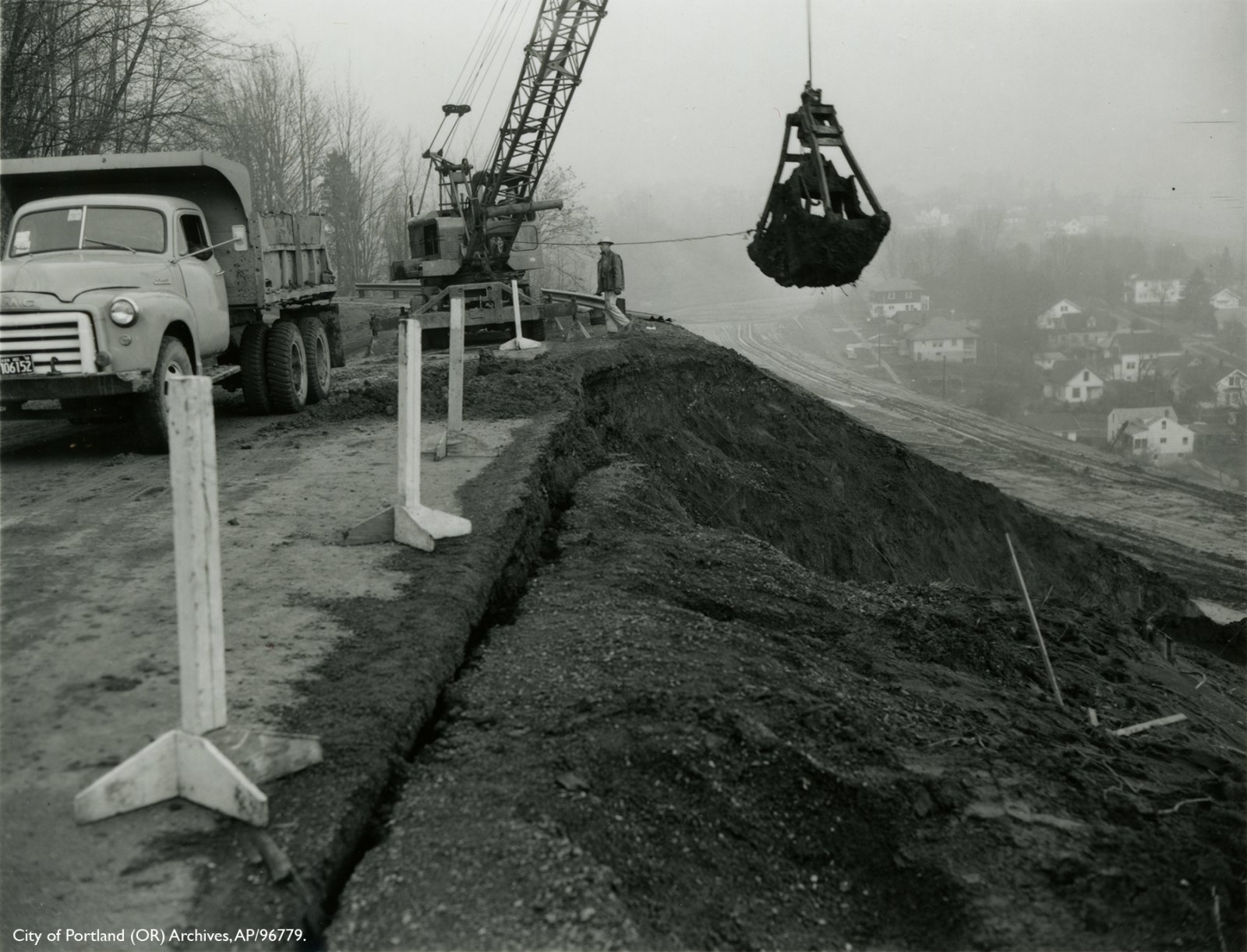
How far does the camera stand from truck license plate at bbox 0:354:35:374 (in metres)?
8.95

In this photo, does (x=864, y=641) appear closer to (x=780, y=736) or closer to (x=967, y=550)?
(x=780, y=736)

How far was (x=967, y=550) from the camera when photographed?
48.9 feet

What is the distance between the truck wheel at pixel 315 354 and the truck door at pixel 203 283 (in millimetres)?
1391

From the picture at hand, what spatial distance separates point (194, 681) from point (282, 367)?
864 centimetres

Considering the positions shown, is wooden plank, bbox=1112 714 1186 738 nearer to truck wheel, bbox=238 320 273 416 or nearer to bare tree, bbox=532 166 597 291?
truck wheel, bbox=238 320 273 416

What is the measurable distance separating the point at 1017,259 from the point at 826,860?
230ft

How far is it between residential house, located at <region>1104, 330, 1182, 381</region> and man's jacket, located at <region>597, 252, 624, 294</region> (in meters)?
36.0

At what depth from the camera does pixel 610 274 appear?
2123 cm

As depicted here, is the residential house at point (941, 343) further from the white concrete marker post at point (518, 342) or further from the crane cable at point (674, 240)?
the white concrete marker post at point (518, 342)

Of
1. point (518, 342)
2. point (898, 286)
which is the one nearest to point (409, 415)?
point (518, 342)

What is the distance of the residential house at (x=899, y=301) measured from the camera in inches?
2507

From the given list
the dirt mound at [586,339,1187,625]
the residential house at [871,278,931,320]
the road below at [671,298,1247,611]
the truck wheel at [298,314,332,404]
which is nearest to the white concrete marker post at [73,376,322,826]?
the dirt mound at [586,339,1187,625]

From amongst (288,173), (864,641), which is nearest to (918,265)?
(288,173)

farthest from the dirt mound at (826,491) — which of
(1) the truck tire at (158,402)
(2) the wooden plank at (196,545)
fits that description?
(2) the wooden plank at (196,545)
